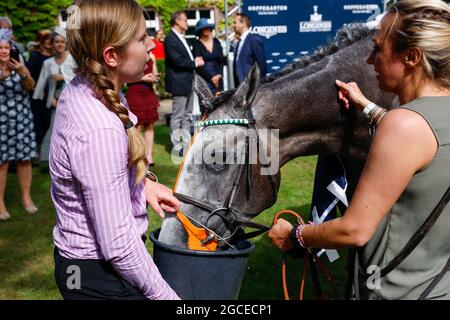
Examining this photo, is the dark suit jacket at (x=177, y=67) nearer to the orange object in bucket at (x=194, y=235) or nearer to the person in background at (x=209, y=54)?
the person in background at (x=209, y=54)

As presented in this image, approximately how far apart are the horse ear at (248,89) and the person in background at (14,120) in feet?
13.9

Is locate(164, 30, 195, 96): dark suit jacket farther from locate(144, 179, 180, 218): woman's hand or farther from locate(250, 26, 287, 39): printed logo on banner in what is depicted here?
→ locate(144, 179, 180, 218): woman's hand

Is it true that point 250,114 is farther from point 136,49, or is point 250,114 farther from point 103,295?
point 103,295

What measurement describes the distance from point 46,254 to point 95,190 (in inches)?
160

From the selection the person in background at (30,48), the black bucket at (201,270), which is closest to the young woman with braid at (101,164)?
the black bucket at (201,270)

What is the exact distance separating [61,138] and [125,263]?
50 centimetres

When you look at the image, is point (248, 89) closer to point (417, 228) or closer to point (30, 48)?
point (417, 228)

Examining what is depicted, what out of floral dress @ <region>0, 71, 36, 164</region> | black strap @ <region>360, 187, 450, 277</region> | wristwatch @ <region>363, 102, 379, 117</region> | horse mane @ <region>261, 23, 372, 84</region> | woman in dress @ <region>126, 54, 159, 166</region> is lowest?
woman in dress @ <region>126, 54, 159, 166</region>

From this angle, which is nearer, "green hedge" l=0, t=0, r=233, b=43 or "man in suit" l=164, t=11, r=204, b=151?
"man in suit" l=164, t=11, r=204, b=151

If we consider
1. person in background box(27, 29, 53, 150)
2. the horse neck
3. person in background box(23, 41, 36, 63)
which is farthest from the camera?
person in background box(23, 41, 36, 63)

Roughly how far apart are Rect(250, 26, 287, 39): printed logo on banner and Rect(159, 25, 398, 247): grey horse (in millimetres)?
7947

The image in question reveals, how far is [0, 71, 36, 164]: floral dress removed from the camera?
20.8ft

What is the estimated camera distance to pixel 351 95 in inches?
119

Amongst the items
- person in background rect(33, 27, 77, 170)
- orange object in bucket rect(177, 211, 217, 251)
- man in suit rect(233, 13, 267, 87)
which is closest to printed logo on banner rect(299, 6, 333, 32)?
man in suit rect(233, 13, 267, 87)
